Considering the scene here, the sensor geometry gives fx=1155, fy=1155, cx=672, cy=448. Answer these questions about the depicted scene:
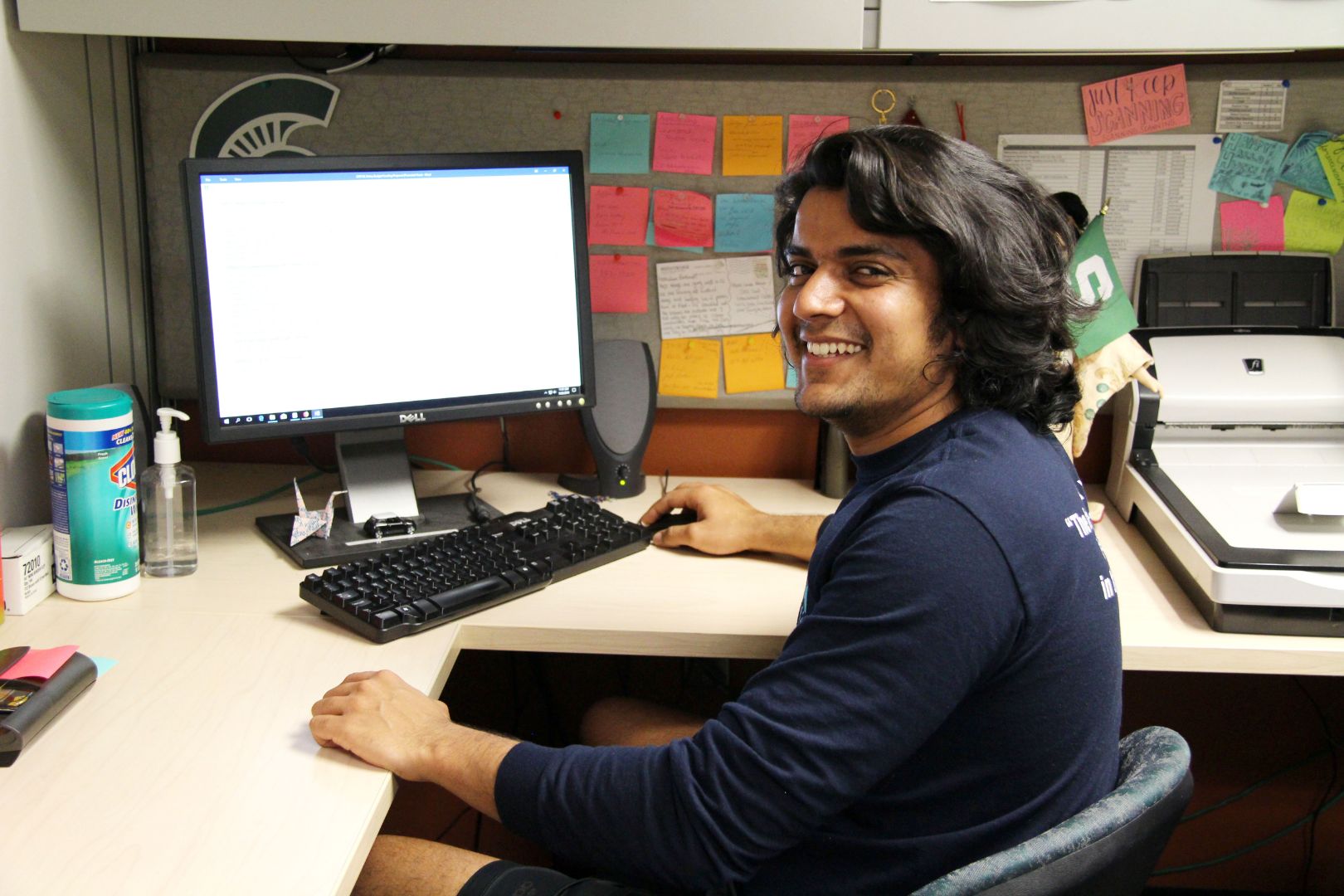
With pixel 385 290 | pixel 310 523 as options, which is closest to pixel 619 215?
pixel 385 290

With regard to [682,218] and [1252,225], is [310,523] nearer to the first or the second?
[682,218]

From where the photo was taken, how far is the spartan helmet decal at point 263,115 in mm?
1672

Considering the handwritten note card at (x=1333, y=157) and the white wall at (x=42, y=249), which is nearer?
the white wall at (x=42, y=249)

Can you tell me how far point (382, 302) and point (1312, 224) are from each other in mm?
1318

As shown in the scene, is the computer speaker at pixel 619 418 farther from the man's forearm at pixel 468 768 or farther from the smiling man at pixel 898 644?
the man's forearm at pixel 468 768

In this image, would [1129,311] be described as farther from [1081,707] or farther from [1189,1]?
[1081,707]

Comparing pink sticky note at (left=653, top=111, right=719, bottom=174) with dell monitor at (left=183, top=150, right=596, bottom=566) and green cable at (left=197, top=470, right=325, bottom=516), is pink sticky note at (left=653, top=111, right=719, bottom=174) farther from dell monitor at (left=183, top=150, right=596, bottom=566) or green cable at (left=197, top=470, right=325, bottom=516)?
green cable at (left=197, top=470, right=325, bottom=516)

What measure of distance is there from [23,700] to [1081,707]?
2.91ft

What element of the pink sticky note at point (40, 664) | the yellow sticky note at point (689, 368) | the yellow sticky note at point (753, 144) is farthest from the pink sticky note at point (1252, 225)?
the pink sticky note at point (40, 664)

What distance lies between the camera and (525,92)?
5.52 ft

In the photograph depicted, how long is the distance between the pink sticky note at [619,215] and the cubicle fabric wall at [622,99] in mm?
22

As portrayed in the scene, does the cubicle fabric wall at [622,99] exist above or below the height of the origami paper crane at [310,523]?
above

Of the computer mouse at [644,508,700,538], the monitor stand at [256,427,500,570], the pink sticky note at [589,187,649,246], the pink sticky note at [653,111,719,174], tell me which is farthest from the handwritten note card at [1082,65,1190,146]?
the monitor stand at [256,427,500,570]

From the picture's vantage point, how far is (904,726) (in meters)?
0.88
